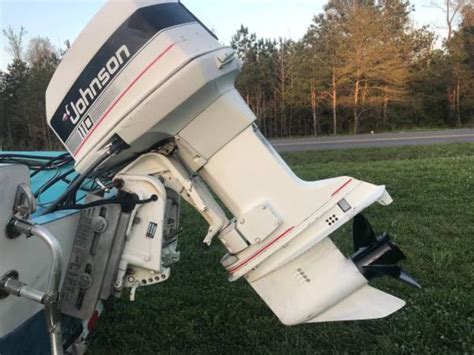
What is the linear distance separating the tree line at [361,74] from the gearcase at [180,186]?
1014 inches

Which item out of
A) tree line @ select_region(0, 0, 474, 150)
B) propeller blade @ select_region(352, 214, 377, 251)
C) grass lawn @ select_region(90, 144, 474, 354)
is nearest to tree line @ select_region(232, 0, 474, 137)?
tree line @ select_region(0, 0, 474, 150)

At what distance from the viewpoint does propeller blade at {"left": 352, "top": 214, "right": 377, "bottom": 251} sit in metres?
1.94

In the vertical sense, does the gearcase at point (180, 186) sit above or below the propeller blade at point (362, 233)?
above

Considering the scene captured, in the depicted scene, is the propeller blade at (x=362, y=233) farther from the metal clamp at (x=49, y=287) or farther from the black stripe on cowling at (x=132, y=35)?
the metal clamp at (x=49, y=287)

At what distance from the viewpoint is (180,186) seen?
72.9 inches

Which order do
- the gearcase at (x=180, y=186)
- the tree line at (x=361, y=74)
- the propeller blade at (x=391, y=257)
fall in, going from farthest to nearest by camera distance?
the tree line at (x=361, y=74)
the propeller blade at (x=391, y=257)
the gearcase at (x=180, y=186)

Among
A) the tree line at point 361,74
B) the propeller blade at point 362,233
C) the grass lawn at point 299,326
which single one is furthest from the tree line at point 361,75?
the propeller blade at point 362,233

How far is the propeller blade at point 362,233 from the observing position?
1.94 metres

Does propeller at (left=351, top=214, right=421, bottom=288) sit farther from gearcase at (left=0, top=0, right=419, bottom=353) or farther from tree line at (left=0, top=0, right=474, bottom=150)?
tree line at (left=0, top=0, right=474, bottom=150)

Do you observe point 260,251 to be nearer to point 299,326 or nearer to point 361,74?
point 299,326

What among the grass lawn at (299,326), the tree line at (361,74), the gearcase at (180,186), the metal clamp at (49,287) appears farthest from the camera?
the tree line at (361,74)

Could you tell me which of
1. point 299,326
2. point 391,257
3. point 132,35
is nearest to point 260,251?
point 391,257

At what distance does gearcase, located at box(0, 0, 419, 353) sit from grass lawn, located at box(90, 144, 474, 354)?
3.62 ft

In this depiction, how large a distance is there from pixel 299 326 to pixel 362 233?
1274mm
